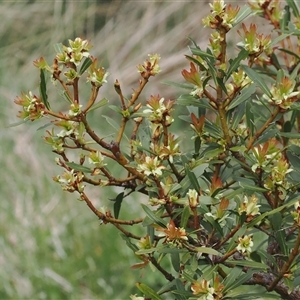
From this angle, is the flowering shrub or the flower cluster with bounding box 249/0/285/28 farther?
the flower cluster with bounding box 249/0/285/28

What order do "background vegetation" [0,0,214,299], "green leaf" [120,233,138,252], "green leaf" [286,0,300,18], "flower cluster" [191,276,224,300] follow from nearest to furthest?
1. "flower cluster" [191,276,224,300]
2. "green leaf" [120,233,138,252]
3. "green leaf" [286,0,300,18]
4. "background vegetation" [0,0,214,299]

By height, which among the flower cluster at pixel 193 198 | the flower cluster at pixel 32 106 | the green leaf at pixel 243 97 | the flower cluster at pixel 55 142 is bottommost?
the flower cluster at pixel 193 198

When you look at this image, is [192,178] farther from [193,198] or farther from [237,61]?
[237,61]

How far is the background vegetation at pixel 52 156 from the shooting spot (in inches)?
82.7

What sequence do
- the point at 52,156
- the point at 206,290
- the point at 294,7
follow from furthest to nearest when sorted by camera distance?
1. the point at 52,156
2. the point at 294,7
3. the point at 206,290

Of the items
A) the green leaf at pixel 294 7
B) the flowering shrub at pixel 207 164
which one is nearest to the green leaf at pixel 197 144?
the flowering shrub at pixel 207 164

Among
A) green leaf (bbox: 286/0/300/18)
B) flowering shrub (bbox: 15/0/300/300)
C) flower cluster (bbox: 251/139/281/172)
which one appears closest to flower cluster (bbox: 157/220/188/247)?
flowering shrub (bbox: 15/0/300/300)

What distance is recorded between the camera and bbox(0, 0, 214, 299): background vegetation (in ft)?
6.89

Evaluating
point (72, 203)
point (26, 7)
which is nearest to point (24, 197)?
point (72, 203)

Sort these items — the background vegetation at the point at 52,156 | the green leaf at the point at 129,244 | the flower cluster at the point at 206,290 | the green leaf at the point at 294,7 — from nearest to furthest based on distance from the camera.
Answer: the flower cluster at the point at 206,290, the green leaf at the point at 129,244, the green leaf at the point at 294,7, the background vegetation at the point at 52,156

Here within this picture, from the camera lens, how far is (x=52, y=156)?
3199mm

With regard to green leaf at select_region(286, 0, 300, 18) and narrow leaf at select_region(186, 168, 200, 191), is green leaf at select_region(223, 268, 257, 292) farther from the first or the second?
green leaf at select_region(286, 0, 300, 18)

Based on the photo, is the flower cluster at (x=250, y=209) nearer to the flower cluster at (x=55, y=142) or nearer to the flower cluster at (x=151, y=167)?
the flower cluster at (x=151, y=167)

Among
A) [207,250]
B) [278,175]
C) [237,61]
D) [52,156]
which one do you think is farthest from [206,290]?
[52,156]
